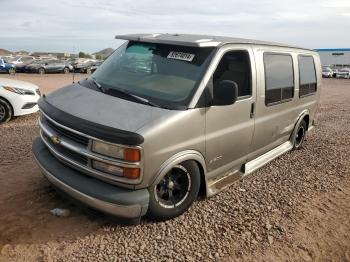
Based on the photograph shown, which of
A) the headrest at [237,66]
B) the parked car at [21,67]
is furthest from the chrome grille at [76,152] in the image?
the parked car at [21,67]

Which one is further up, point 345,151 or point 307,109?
point 307,109

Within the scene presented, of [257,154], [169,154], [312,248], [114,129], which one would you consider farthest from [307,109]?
[114,129]

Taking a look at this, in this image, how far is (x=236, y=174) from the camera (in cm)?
482

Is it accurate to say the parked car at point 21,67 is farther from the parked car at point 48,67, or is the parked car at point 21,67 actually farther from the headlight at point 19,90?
the headlight at point 19,90

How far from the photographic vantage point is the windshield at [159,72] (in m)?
3.88

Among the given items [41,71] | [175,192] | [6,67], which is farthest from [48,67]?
[175,192]

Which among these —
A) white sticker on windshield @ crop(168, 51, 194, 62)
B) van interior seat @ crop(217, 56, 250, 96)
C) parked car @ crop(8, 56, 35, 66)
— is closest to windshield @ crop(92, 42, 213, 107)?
white sticker on windshield @ crop(168, 51, 194, 62)

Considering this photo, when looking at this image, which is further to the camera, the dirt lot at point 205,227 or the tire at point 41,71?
the tire at point 41,71

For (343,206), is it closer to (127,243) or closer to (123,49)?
(127,243)

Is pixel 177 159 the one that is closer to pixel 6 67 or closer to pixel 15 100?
pixel 15 100

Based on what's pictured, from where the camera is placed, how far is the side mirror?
3854 millimetres

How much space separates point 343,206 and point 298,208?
2.30ft

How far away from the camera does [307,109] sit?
267 inches

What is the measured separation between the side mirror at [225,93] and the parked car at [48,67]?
107 ft
